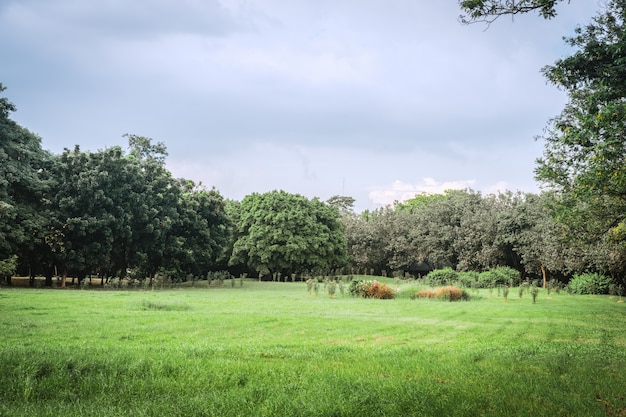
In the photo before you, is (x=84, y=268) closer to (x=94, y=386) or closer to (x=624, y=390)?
(x=94, y=386)

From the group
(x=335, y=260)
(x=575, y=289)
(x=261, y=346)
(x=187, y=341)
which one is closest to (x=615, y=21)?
(x=261, y=346)

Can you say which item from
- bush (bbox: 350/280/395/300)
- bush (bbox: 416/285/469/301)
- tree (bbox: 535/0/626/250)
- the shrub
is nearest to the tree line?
tree (bbox: 535/0/626/250)

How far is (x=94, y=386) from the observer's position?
6.21m

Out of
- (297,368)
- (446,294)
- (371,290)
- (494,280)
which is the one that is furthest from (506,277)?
(297,368)

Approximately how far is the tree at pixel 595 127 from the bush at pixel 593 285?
17.3 m

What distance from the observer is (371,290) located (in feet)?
81.5

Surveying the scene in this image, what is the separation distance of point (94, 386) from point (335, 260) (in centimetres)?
4565

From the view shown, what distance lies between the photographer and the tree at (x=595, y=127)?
450 inches

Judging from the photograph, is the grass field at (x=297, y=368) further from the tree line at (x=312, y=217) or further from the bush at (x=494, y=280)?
the bush at (x=494, y=280)

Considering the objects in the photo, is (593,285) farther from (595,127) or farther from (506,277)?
(595,127)

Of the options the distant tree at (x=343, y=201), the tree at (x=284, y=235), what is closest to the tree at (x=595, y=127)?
the tree at (x=284, y=235)

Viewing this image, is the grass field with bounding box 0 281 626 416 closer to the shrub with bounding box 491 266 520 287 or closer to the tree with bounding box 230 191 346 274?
the shrub with bounding box 491 266 520 287

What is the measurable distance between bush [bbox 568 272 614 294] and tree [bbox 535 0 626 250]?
17.3 metres

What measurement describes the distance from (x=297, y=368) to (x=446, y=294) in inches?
712
